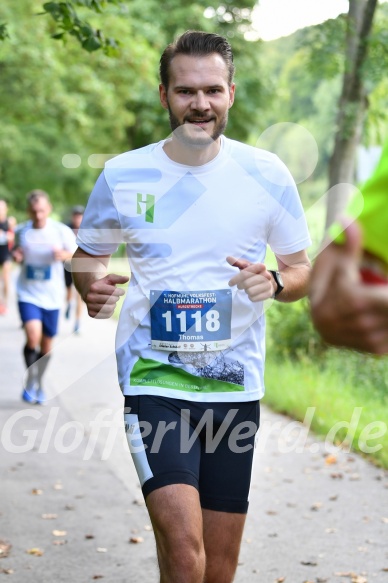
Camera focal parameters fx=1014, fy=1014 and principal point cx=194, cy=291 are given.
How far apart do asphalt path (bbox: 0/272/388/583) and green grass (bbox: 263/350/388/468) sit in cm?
16

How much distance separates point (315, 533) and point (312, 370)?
4911mm

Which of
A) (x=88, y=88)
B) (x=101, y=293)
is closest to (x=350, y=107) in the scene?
(x=101, y=293)

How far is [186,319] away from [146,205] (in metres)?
0.45

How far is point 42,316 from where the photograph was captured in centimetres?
1007

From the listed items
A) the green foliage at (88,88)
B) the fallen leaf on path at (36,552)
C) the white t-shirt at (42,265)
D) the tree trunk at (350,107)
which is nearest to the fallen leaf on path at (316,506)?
the fallen leaf on path at (36,552)

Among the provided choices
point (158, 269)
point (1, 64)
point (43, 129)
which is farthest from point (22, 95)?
point (158, 269)

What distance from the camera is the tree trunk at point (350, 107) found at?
1066 centimetres

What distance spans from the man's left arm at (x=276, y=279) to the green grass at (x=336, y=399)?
4.10m

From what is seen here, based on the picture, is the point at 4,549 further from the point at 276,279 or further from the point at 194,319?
the point at 276,279

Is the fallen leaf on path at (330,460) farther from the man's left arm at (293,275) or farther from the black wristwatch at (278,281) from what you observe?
the black wristwatch at (278,281)

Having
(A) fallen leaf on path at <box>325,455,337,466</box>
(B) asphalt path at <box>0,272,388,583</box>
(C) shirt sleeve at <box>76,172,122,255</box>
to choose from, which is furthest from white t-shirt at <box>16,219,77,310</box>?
(C) shirt sleeve at <box>76,172,122,255</box>

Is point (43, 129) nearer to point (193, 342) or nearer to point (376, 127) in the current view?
point (376, 127)

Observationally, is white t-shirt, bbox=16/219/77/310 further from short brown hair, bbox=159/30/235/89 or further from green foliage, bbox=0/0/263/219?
green foliage, bbox=0/0/263/219

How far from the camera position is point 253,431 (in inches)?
144
